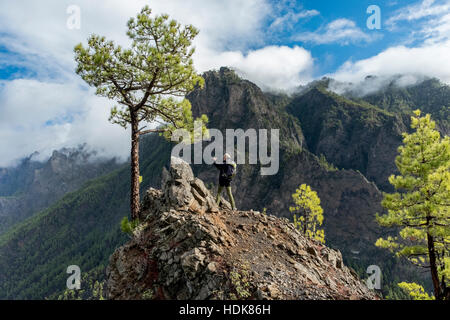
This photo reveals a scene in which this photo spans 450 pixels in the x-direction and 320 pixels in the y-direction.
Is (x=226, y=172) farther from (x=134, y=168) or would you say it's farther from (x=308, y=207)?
(x=308, y=207)

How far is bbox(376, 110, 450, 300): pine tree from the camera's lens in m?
13.9

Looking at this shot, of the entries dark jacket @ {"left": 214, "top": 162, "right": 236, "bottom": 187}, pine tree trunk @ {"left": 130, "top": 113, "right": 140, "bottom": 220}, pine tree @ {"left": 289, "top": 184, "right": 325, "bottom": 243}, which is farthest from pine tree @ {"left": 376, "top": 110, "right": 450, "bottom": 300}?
pine tree @ {"left": 289, "top": 184, "right": 325, "bottom": 243}

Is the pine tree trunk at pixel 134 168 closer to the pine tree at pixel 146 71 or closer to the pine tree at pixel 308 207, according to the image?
the pine tree at pixel 146 71

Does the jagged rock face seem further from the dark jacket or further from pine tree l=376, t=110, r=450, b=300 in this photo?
pine tree l=376, t=110, r=450, b=300

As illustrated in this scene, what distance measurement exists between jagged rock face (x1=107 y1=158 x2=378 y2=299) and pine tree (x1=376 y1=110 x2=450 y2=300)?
194 inches

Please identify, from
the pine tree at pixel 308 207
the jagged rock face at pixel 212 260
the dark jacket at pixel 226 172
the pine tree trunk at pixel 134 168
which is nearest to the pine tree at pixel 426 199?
the jagged rock face at pixel 212 260

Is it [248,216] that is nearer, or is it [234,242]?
[234,242]

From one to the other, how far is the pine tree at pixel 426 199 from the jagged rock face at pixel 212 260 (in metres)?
4.94

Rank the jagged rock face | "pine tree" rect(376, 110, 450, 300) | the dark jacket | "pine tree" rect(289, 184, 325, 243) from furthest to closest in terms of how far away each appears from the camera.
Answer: "pine tree" rect(289, 184, 325, 243)
the dark jacket
"pine tree" rect(376, 110, 450, 300)
the jagged rock face

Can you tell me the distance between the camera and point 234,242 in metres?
12.4
